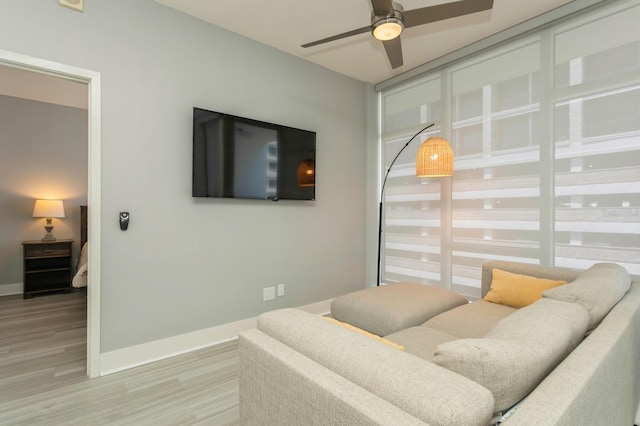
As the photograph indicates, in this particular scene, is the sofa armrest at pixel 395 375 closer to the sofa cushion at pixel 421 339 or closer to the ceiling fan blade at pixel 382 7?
the sofa cushion at pixel 421 339

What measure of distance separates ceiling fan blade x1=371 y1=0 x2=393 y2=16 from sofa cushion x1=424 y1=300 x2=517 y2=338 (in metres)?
2.04

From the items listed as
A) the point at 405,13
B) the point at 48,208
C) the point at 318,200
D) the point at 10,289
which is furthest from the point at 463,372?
→ the point at 10,289

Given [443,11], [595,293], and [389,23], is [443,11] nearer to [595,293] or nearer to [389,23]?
[389,23]

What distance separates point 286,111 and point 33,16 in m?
2.03

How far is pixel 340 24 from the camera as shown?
9.34 feet

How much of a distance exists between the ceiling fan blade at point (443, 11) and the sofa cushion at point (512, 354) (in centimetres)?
182

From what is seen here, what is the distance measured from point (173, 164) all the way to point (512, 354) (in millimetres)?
2660

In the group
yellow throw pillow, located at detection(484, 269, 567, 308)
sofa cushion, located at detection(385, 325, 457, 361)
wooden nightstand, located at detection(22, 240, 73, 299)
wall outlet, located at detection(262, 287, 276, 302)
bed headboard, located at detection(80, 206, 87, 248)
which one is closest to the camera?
sofa cushion, located at detection(385, 325, 457, 361)

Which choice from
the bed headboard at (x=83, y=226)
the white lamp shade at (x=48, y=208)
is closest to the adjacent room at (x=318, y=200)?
the bed headboard at (x=83, y=226)

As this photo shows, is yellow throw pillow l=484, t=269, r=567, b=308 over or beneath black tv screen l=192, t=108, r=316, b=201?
beneath

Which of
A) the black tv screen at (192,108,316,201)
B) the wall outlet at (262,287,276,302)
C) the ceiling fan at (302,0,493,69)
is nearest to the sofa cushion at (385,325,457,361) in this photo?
the wall outlet at (262,287,276,302)

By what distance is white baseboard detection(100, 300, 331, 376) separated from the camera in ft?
7.73

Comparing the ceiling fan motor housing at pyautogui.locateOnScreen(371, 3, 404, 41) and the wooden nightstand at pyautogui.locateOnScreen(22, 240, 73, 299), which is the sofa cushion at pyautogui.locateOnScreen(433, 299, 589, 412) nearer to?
the ceiling fan motor housing at pyautogui.locateOnScreen(371, 3, 404, 41)

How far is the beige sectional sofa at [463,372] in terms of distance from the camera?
27.9 inches
